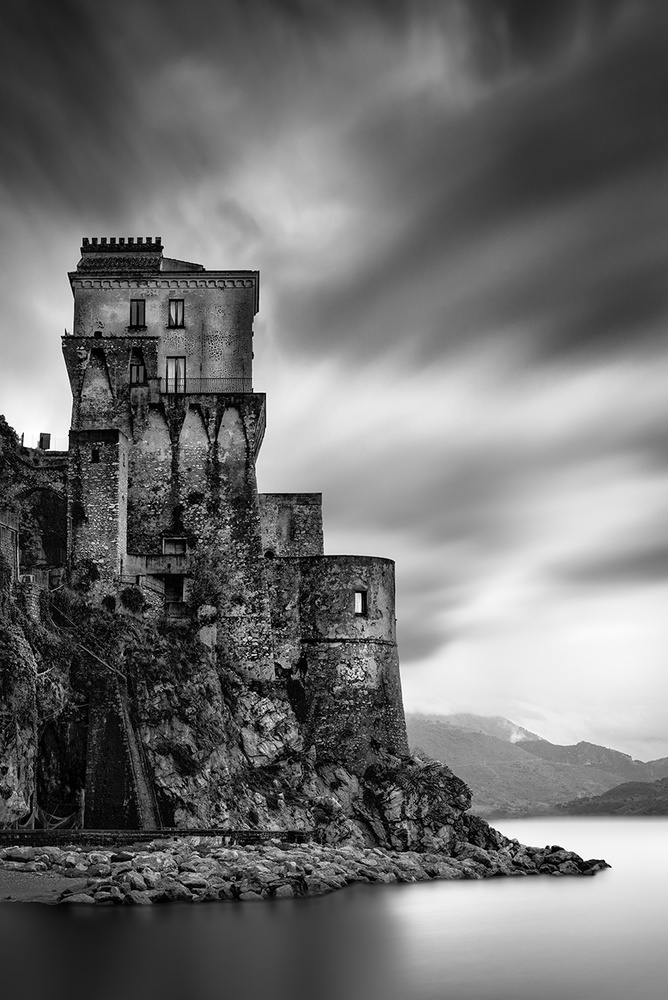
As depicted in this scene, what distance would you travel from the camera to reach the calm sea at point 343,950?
2511cm

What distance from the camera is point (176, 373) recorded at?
2055 inches

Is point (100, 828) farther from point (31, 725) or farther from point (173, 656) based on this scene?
point (173, 656)

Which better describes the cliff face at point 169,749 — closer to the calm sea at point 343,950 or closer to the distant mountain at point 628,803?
the calm sea at point 343,950

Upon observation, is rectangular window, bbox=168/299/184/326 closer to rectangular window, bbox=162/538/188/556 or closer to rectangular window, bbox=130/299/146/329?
rectangular window, bbox=130/299/146/329

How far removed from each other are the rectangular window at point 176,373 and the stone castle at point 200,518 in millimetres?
72

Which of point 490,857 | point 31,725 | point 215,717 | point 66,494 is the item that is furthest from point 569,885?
point 66,494

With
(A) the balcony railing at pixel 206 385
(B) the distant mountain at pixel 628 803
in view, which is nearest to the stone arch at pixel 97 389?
(A) the balcony railing at pixel 206 385

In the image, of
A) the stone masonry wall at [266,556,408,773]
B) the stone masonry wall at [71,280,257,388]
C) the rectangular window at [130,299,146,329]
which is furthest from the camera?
the rectangular window at [130,299,146,329]

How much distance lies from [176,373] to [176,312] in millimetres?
2707

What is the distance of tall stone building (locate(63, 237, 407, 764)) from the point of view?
4650 cm

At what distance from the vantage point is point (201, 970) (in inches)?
1021

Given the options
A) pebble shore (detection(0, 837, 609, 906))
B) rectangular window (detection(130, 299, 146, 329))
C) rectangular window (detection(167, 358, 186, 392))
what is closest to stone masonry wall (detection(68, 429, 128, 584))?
rectangular window (detection(167, 358, 186, 392))

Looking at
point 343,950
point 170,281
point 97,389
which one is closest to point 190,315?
point 170,281

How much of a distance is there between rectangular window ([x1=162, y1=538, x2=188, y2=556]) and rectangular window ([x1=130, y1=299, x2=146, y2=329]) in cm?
986
